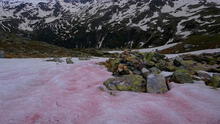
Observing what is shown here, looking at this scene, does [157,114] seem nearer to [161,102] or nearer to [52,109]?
[161,102]

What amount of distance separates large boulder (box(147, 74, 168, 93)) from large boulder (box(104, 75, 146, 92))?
1.71 feet

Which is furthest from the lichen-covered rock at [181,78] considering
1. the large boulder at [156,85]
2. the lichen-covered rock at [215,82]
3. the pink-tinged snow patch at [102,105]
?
the large boulder at [156,85]

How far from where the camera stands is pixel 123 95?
43.4 feet

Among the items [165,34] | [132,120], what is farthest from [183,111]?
[165,34]

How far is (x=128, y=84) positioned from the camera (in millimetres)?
15023

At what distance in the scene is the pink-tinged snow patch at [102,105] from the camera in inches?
365

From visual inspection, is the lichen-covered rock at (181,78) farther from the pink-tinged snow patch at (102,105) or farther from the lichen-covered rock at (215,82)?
the lichen-covered rock at (215,82)

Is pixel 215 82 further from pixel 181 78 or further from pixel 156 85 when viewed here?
pixel 156 85

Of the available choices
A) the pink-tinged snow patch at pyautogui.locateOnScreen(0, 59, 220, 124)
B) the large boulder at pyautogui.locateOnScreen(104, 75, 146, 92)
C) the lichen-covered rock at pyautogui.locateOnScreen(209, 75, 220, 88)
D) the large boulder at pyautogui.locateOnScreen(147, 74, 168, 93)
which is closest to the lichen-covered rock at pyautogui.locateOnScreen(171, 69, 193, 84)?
the pink-tinged snow patch at pyautogui.locateOnScreen(0, 59, 220, 124)

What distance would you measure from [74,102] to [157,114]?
184 inches

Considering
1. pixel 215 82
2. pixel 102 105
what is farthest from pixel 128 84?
pixel 215 82

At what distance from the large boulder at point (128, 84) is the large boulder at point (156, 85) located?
1.71 ft

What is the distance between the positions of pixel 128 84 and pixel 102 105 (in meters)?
4.31

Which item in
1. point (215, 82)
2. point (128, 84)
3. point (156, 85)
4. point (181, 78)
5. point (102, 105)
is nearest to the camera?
point (102, 105)
